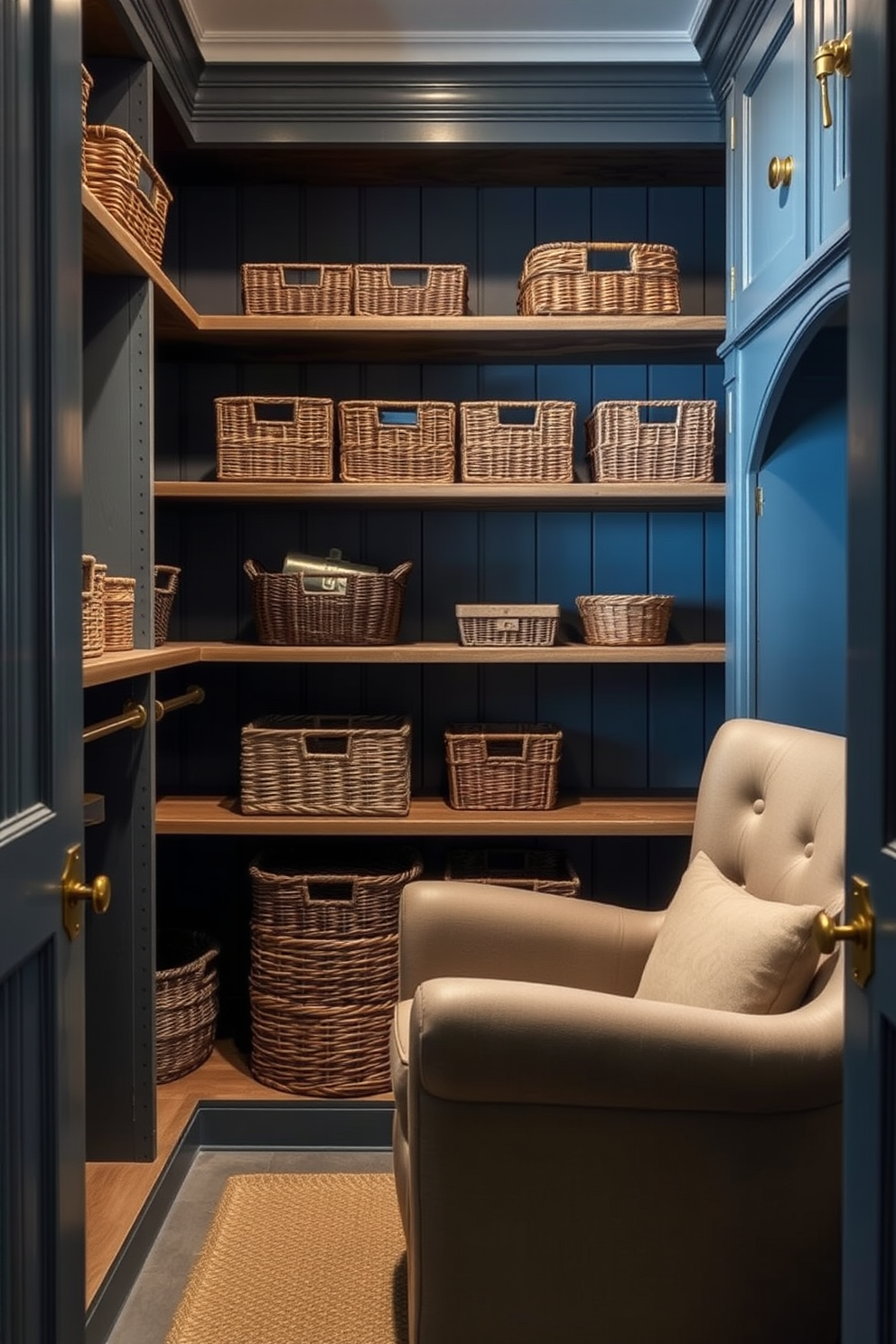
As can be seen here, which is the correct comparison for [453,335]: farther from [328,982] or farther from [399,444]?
[328,982]

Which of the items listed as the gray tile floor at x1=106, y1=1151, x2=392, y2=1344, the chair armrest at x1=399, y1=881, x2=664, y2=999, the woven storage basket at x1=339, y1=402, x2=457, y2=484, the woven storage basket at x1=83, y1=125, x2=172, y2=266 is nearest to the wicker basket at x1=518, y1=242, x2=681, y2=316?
the woven storage basket at x1=339, y1=402, x2=457, y2=484

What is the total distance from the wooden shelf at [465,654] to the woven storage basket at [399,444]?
1.35 ft

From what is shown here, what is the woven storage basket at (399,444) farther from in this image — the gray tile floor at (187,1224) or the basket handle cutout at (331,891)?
the gray tile floor at (187,1224)

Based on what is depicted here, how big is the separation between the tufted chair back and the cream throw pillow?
0.07m

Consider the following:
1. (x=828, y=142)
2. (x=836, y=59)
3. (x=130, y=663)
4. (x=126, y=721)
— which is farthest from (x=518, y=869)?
(x=836, y=59)

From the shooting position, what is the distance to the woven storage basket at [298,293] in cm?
290

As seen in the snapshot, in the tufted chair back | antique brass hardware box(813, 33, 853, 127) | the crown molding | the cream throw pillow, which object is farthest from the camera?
the crown molding

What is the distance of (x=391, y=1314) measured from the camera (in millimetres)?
2076

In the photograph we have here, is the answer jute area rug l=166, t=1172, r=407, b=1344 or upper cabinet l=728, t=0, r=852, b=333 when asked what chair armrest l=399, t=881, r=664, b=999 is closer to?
jute area rug l=166, t=1172, r=407, b=1344

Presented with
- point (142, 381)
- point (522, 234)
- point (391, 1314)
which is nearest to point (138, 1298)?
point (391, 1314)

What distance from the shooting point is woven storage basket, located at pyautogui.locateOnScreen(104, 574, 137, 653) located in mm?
2328

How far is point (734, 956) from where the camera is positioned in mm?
1781

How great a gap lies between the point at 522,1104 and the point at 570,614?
1.80 metres

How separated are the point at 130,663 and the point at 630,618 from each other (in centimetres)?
126
